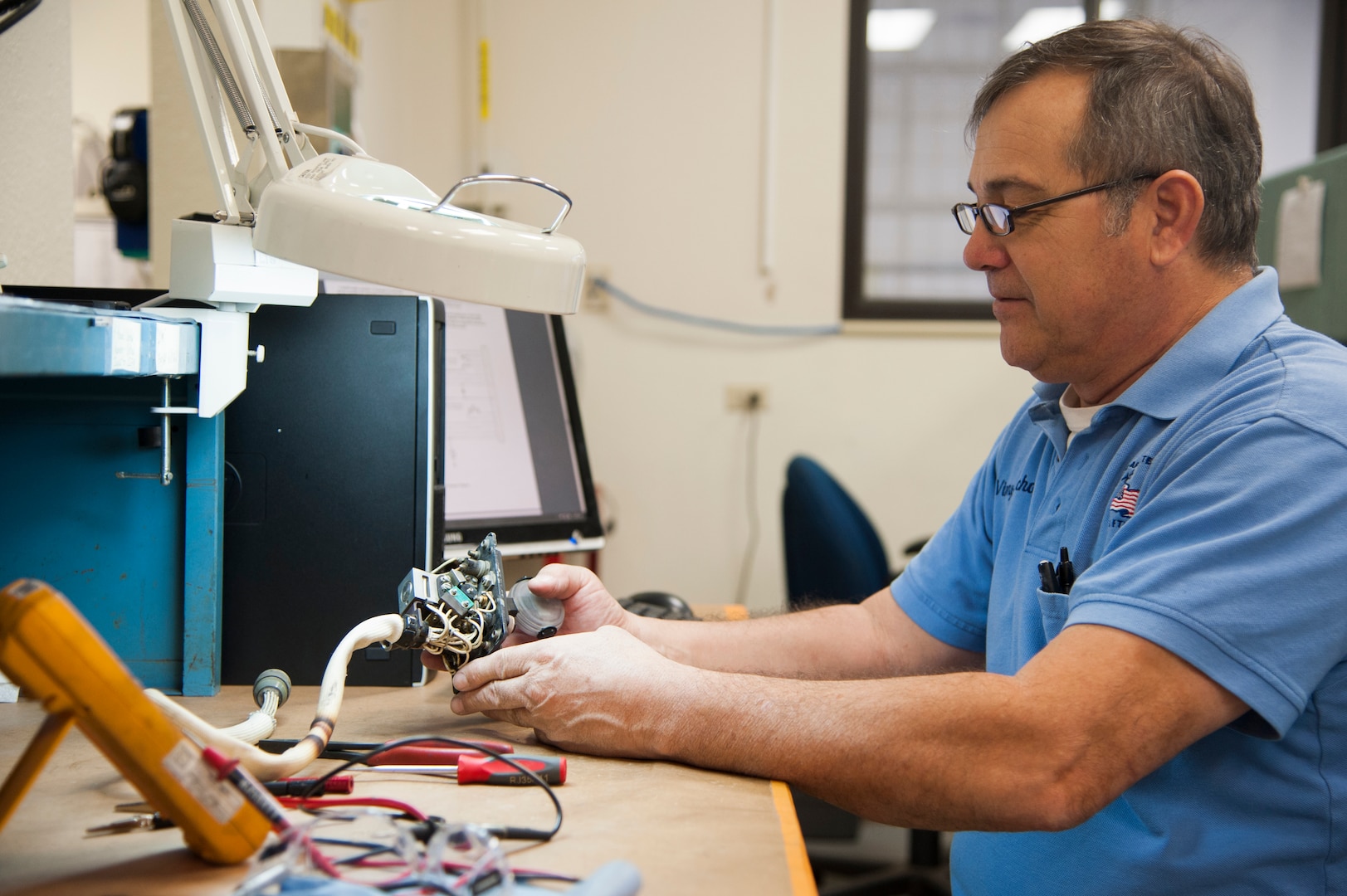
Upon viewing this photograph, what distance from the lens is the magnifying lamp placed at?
2.11 feet

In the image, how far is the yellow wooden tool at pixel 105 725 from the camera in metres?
0.49

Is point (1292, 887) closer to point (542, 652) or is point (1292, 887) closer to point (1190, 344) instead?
point (1190, 344)

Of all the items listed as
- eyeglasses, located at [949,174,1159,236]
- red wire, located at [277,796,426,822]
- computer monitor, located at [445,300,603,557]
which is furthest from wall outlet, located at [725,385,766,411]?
red wire, located at [277,796,426,822]

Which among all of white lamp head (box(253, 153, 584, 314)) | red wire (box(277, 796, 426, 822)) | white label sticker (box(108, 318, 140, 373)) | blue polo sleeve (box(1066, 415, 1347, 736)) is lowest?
red wire (box(277, 796, 426, 822))

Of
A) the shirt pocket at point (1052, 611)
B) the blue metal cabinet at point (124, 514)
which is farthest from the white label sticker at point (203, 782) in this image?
the shirt pocket at point (1052, 611)

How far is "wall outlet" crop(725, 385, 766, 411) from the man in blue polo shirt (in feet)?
6.10

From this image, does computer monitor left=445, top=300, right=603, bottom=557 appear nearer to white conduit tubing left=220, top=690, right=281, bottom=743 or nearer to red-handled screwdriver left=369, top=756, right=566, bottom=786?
white conduit tubing left=220, top=690, right=281, bottom=743

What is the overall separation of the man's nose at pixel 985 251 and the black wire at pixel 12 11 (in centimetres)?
109

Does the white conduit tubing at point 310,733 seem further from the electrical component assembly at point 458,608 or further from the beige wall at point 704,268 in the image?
the beige wall at point 704,268

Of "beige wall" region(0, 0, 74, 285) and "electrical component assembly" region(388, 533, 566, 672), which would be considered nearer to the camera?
"electrical component assembly" region(388, 533, 566, 672)

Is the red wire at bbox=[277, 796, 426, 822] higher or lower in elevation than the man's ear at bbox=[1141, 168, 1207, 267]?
lower

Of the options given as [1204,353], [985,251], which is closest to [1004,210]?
[985,251]

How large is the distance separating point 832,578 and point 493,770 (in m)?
1.44

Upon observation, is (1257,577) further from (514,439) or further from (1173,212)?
(514,439)
